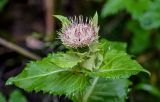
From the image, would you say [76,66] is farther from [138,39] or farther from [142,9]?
[138,39]

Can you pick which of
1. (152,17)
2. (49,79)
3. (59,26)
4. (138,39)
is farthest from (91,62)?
(59,26)

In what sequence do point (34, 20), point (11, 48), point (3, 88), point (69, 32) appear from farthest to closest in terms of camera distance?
point (34, 20), point (11, 48), point (3, 88), point (69, 32)

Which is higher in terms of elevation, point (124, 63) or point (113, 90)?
point (124, 63)

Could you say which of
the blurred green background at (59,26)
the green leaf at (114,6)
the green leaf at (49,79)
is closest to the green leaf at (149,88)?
the blurred green background at (59,26)

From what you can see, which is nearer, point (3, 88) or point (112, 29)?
point (3, 88)

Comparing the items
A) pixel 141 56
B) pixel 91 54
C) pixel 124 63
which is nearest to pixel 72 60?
pixel 91 54

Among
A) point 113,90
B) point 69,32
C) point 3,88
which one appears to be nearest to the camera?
point 69,32

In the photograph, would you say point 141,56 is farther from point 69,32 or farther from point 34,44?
point 69,32
